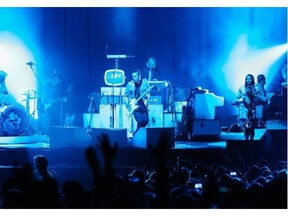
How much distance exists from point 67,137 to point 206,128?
336 centimetres

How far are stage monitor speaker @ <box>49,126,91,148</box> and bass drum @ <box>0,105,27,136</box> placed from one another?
1.26m

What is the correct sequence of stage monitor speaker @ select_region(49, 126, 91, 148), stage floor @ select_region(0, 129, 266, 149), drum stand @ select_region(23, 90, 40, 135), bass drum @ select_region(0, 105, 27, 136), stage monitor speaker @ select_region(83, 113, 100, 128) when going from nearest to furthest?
stage monitor speaker @ select_region(49, 126, 91, 148) < stage floor @ select_region(0, 129, 266, 149) < bass drum @ select_region(0, 105, 27, 136) < drum stand @ select_region(23, 90, 40, 135) < stage monitor speaker @ select_region(83, 113, 100, 128)

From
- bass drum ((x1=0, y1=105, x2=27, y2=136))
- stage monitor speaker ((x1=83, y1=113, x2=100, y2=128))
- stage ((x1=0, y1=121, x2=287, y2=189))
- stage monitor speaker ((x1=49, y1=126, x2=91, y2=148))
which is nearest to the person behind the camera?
stage ((x1=0, y1=121, x2=287, y2=189))

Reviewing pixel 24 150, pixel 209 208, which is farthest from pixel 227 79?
pixel 209 208

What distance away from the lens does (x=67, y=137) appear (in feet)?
26.6

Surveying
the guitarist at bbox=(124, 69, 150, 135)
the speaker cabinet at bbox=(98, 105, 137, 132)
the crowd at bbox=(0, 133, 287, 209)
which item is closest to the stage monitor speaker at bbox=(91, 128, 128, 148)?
the guitarist at bbox=(124, 69, 150, 135)

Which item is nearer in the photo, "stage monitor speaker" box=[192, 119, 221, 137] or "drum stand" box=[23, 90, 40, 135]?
"drum stand" box=[23, 90, 40, 135]

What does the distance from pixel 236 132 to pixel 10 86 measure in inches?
223

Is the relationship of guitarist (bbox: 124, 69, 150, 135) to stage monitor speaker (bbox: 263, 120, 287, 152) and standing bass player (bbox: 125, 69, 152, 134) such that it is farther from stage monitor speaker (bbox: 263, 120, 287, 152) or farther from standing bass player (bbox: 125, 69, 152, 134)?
stage monitor speaker (bbox: 263, 120, 287, 152)

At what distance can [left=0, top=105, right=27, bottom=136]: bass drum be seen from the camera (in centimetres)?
894

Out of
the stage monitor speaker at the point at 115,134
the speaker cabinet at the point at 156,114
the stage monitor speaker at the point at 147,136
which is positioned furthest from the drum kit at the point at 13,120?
the speaker cabinet at the point at 156,114

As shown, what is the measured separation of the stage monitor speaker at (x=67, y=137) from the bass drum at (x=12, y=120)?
4.14ft

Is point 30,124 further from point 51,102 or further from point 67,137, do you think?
point 67,137

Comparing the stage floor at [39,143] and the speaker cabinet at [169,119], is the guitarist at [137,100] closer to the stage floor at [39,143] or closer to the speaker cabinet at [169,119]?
the stage floor at [39,143]
